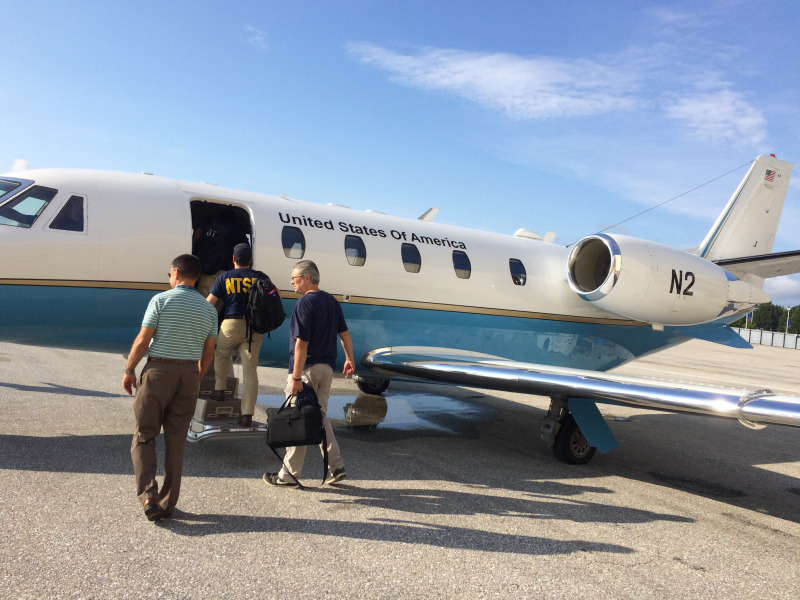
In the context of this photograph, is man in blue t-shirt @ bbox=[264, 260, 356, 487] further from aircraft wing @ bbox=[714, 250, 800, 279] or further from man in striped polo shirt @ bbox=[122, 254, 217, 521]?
aircraft wing @ bbox=[714, 250, 800, 279]

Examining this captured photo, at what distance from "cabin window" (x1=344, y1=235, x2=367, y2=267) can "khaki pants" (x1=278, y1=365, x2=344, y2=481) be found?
2796 millimetres

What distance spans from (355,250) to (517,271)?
3023 millimetres

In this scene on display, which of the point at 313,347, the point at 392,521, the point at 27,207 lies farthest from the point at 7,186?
the point at 392,521

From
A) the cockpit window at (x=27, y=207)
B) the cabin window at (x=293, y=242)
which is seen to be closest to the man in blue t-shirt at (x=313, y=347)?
the cabin window at (x=293, y=242)

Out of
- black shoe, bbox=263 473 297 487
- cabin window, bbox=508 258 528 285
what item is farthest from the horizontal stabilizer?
black shoe, bbox=263 473 297 487

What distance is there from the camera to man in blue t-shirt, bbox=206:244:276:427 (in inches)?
260

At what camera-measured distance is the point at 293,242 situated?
818 cm

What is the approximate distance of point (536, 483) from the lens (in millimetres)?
7020

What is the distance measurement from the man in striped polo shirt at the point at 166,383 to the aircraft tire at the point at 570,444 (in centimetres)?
511

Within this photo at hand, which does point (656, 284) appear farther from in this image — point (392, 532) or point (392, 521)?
point (392, 532)

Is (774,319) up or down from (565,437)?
down

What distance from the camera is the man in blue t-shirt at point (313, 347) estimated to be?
19.1 feet

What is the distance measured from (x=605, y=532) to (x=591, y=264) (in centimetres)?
618

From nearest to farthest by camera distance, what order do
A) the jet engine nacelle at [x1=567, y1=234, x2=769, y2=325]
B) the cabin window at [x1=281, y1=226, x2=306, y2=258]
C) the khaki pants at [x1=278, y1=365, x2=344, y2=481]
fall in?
the khaki pants at [x1=278, y1=365, x2=344, y2=481] < the cabin window at [x1=281, y1=226, x2=306, y2=258] < the jet engine nacelle at [x1=567, y1=234, x2=769, y2=325]
